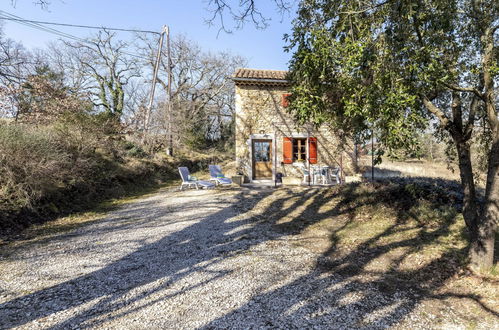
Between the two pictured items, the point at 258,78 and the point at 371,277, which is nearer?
the point at 371,277

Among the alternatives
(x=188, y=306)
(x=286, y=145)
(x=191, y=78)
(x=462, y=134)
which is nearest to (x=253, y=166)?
(x=286, y=145)

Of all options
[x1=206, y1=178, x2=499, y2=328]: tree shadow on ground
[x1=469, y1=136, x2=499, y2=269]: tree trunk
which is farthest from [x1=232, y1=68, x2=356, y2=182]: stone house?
[x1=469, y1=136, x2=499, y2=269]: tree trunk

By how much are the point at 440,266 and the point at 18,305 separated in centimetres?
523

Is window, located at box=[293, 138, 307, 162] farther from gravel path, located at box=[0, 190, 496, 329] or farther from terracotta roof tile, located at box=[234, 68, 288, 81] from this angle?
gravel path, located at box=[0, 190, 496, 329]

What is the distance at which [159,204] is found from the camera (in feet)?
26.0

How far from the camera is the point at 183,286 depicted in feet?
10.5

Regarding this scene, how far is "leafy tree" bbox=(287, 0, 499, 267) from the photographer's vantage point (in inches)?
118

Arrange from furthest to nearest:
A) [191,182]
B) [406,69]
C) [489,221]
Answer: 1. [191,182]
2. [489,221]
3. [406,69]

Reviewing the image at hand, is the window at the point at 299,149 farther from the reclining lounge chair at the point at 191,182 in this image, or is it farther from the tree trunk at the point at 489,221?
the tree trunk at the point at 489,221

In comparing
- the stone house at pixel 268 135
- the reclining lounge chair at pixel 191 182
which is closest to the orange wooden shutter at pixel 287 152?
the stone house at pixel 268 135

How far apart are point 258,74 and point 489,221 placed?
9.80m

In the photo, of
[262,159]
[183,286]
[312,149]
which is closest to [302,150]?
[312,149]

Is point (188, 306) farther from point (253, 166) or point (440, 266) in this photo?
point (253, 166)

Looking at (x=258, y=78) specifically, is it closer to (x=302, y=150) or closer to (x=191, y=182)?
(x=302, y=150)
